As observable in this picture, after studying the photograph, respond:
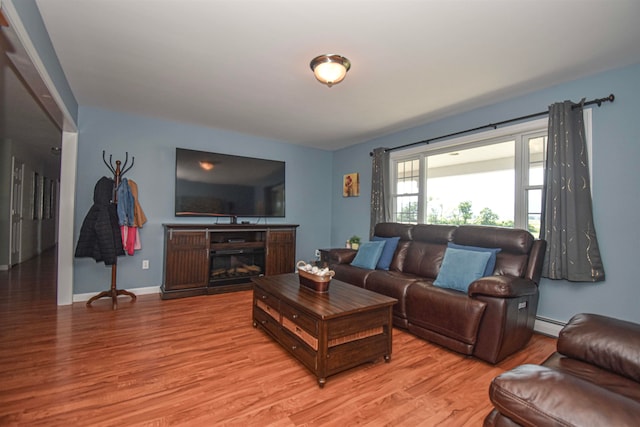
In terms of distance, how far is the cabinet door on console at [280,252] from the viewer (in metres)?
4.60

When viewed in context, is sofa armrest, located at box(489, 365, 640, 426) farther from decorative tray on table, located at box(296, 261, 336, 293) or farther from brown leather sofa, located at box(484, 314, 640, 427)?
decorative tray on table, located at box(296, 261, 336, 293)

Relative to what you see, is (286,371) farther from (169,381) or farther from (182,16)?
(182,16)

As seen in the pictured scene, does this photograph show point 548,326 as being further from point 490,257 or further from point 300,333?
point 300,333

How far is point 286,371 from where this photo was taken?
210cm

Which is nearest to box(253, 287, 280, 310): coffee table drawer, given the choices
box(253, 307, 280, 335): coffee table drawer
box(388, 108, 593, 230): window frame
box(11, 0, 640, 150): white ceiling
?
box(253, 307, 280, 335): coffee table drawer

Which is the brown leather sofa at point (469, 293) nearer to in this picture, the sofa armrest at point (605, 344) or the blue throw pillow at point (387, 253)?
the blue throw pillow at point (387, 253)

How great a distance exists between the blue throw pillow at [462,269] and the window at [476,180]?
33.0 inches

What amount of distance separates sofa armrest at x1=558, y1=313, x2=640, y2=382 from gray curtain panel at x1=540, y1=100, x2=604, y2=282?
1389mm

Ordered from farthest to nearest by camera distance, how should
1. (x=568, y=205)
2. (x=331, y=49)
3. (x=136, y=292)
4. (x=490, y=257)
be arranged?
(x=136, y=292)
(x=490, y=257)
(x=568, y=205)
(x=331, y=49)

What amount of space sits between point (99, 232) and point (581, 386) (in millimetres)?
4115

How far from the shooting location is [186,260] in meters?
3.91

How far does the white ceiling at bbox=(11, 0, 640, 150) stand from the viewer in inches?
73.4

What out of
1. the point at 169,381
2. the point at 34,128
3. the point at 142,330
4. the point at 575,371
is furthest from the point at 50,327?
the point at 575,371

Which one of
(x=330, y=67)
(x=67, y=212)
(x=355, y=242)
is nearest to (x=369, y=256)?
(x=355, y=242)
